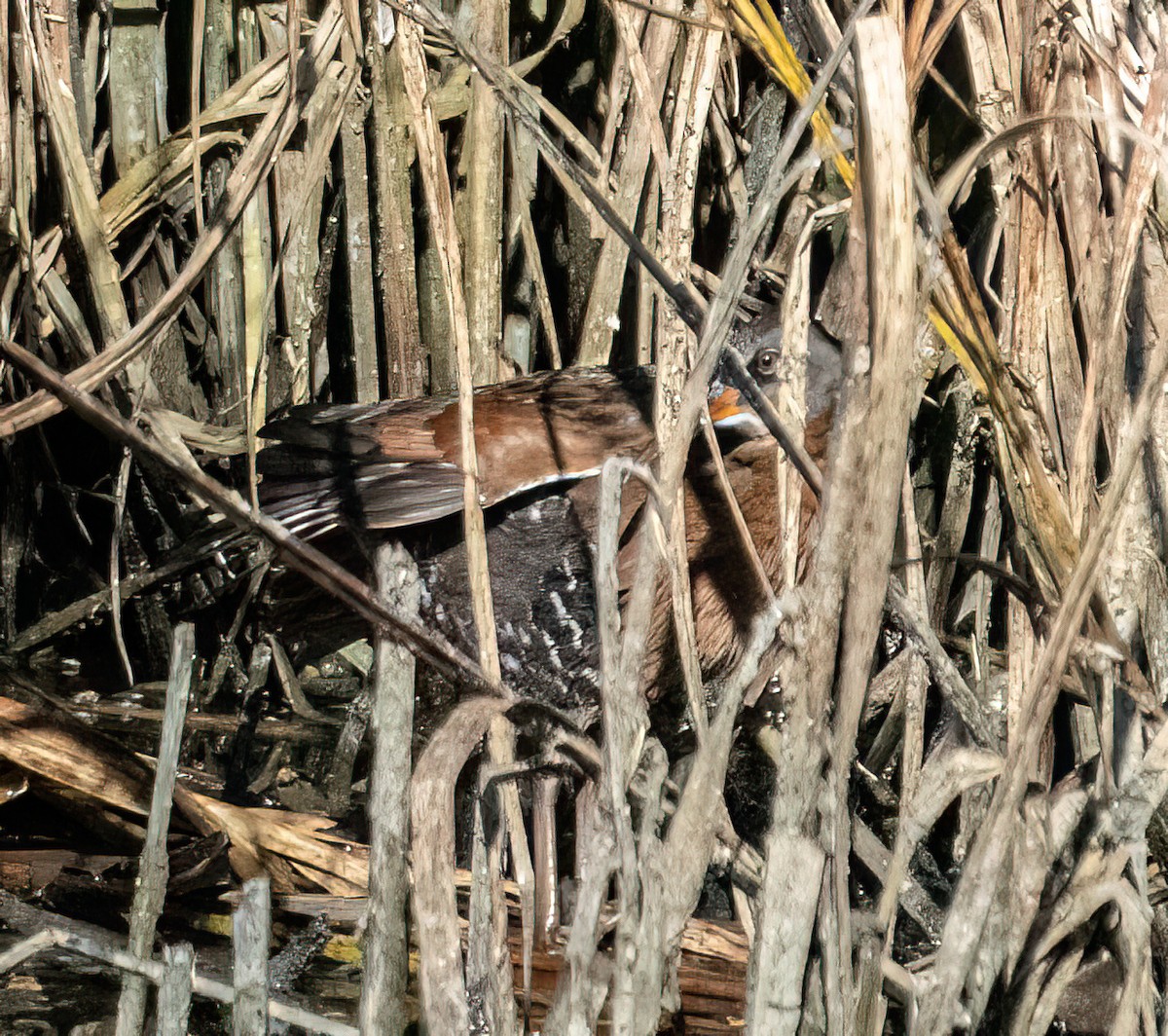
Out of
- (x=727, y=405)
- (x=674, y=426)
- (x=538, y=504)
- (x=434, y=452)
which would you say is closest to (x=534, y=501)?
(x=538, y=504)

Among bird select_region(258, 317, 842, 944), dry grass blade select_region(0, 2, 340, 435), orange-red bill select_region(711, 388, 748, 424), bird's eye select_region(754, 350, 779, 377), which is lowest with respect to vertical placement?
bird select_region(258, 317, 842, 944)

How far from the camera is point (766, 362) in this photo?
335 centimetres

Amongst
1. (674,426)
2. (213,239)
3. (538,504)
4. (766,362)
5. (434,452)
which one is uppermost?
(213,239)

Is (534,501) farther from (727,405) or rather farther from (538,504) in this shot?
(727,405)

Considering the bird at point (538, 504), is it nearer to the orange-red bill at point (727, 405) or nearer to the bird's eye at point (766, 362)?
the orange-red bill at point (727, 405)

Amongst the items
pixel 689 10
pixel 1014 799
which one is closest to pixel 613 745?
pixel 1014 799

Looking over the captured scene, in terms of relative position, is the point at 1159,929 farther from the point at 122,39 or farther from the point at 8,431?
the point at 122,39

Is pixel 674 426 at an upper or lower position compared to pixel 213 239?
lower

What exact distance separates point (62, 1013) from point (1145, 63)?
2.37 meters

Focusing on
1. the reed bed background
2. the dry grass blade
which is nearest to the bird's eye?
the reed bed background

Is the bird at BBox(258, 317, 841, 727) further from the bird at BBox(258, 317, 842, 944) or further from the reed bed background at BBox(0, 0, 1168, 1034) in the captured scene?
the reed bed background at BBox(0, 0, 1168, 1034)

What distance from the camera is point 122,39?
3.28 m

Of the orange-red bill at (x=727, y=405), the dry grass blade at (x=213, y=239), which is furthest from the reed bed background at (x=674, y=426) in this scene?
the orange-red bill at (x=727, y=405)

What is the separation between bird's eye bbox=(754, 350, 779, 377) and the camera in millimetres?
3333
